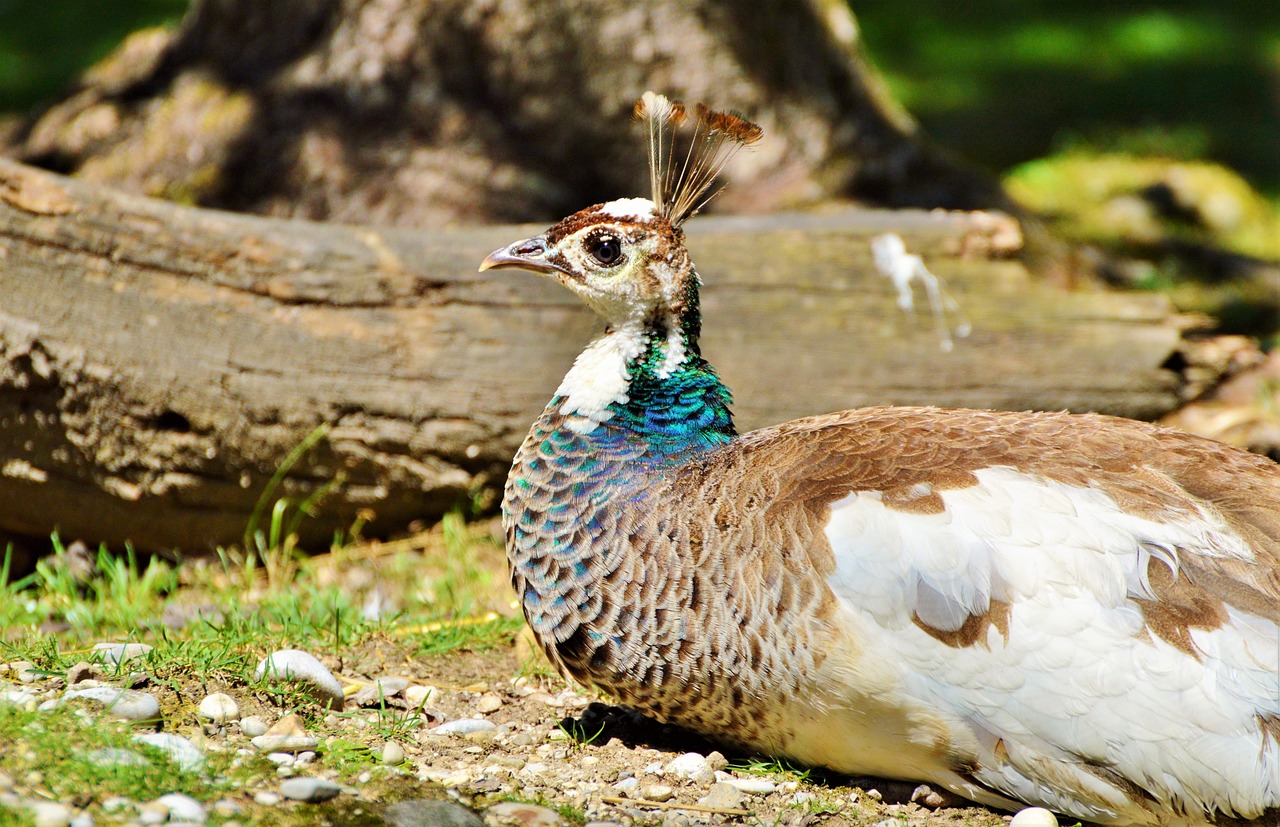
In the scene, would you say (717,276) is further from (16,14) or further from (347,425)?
(16,14)

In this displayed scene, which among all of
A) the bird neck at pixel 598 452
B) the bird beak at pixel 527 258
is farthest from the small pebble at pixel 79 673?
the bird beak at pixel 527 258

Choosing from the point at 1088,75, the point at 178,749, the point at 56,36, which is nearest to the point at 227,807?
the point at 178,749

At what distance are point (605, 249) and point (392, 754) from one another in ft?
4.36

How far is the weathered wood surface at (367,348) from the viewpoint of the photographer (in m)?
4.14

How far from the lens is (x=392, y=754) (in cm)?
286

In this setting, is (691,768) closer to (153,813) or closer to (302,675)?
(302,675)

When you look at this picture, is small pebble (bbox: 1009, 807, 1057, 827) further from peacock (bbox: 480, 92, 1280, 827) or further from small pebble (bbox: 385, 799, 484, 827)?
small pebble (bbox: 385, 799, 484, 827)

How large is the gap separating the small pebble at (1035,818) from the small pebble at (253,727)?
1.68 m

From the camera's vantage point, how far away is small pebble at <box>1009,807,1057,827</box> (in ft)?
8.93

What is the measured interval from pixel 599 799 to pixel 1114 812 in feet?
3.62

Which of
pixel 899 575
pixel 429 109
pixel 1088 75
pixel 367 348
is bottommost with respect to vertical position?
pixel 899 575

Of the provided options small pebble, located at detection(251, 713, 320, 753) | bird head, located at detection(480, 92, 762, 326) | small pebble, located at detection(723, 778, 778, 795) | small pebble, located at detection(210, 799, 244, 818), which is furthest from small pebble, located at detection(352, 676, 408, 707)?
bird head, located at detection(480, 92, 762, 326)

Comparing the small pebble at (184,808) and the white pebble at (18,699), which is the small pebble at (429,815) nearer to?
the small pebble at (184,808)

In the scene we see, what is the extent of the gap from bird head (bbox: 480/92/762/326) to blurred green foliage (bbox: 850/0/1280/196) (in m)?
6.02
